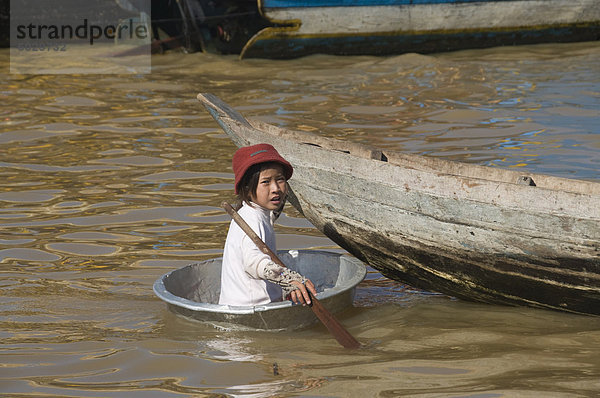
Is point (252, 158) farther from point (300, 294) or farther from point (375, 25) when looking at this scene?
point (375, 25)

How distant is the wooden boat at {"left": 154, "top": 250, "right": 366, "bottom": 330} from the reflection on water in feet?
0.28

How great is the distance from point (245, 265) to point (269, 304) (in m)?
0.23

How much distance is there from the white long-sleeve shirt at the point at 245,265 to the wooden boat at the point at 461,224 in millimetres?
428

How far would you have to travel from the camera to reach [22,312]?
3.92 metres

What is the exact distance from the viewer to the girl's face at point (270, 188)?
3633mm

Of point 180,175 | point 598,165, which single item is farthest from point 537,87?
point 180,175

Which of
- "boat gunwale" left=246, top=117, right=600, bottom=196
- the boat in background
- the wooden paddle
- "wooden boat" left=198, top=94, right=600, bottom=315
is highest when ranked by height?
the boat in background

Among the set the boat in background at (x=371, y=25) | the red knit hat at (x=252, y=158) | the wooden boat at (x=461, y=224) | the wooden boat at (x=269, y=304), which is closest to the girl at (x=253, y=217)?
the red knit hat at (x=252, y=158)

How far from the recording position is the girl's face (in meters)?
3.63

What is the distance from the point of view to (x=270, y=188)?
11.9 ft

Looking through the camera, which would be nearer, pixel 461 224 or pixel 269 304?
pixel 269 304

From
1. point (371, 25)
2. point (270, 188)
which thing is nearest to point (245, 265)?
point (270, 188)

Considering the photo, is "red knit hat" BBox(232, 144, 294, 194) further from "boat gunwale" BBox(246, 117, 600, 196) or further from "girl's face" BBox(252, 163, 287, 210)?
"boat gunwale" BBox(246, 117, 600, 196)

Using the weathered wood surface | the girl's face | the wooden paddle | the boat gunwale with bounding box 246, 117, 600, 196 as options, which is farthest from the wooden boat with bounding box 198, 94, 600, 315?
the weathered wood surface
